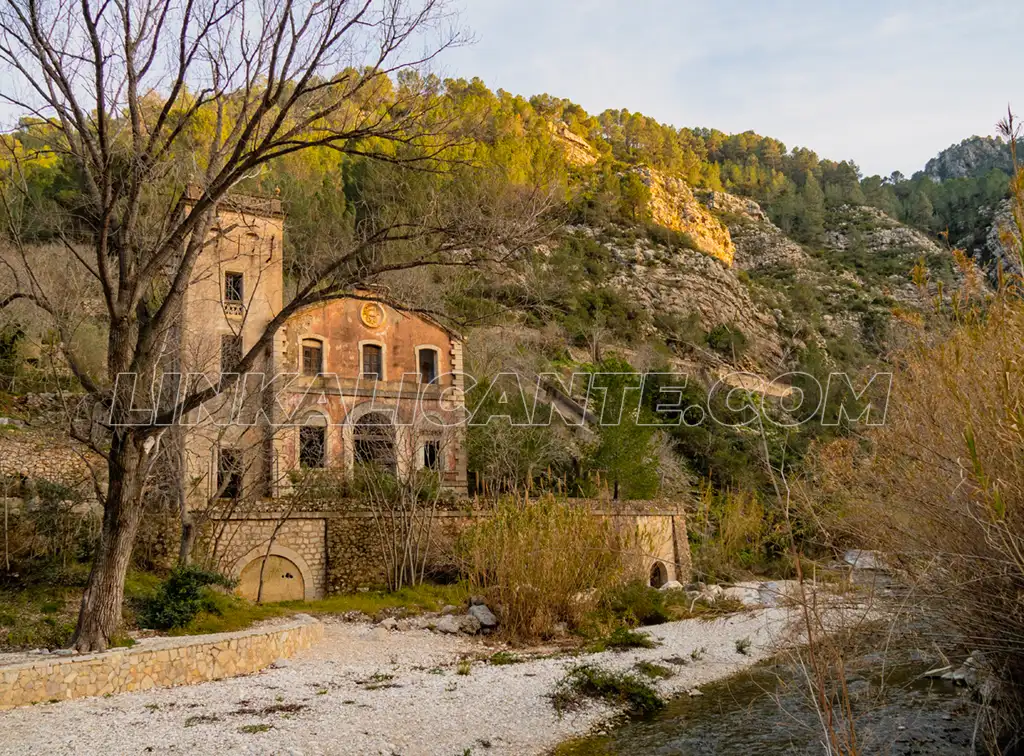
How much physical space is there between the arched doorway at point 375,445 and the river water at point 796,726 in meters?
10.0

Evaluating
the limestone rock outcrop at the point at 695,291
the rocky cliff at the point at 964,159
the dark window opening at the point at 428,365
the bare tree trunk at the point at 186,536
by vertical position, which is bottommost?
the bare tree trunk at the point at 186,536

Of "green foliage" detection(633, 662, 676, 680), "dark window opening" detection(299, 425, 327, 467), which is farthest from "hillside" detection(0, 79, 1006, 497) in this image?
"dark window opening" detection(299, 425, 327, 467)

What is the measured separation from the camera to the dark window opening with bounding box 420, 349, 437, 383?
73.0 feet

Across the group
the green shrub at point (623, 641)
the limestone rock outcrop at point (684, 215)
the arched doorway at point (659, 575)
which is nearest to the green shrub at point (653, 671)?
the green shrub at point (623, 641)

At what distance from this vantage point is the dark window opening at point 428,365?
2225cm

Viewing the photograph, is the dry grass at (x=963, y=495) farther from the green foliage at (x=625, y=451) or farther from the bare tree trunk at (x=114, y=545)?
the green foliage at (x=625, y=451)

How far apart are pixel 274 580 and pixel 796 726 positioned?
458 inches

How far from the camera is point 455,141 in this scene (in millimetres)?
8500

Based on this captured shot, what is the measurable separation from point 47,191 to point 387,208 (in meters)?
19.6

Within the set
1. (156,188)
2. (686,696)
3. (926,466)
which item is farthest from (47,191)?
(926,466)

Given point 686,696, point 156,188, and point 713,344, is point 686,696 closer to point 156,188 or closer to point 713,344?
point 156,188

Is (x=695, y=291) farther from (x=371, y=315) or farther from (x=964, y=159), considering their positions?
(x=964, y=159)

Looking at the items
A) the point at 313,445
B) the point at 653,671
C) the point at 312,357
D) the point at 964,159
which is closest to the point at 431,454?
the point at 313,445

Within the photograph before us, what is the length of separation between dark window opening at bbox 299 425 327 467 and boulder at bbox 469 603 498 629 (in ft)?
25.1
